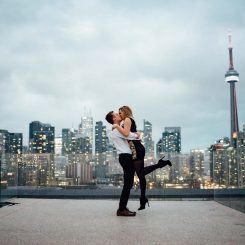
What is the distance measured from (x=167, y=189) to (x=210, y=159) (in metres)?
1.20

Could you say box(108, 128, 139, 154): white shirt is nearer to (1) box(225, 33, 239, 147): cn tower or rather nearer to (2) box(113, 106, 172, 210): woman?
(2) box(113, 106, 172, 210): woman

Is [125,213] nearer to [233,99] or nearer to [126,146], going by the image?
[126,146]

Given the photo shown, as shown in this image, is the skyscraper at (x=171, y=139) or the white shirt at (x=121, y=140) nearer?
the white shirt at (x=121, y=140)

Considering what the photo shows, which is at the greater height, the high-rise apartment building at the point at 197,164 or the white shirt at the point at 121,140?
the white shirt at the point at 121,140

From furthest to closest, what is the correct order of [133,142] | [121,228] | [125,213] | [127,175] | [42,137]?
1. [42,137]
2. [133,142]
3. [127,175]
4. [125,213]
5. [121,228]

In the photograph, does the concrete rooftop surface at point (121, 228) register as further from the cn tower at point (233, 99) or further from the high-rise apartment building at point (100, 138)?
the high-rise apartment building at point (100, 138)

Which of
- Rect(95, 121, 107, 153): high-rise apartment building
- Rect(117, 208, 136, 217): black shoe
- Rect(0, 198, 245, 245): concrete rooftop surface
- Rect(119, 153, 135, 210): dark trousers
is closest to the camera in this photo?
Rect(0, 198, 245, 245): concrete rooftop surface

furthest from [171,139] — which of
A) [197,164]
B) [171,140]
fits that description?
[197,164]

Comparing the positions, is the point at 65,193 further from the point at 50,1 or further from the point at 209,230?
the point at 50,1

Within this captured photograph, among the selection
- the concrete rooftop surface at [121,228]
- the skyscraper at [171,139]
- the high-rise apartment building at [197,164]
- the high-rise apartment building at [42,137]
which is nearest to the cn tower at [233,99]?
the skyscraper at [171,139]

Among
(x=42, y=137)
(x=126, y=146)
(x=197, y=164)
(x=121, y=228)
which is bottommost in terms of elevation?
(x=121, y=228)

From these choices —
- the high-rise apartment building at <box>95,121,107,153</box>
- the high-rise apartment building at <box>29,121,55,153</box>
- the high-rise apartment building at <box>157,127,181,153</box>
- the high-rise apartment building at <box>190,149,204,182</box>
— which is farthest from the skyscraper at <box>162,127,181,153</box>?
the high-rise apartment building at <box>190,149,204,182</box>

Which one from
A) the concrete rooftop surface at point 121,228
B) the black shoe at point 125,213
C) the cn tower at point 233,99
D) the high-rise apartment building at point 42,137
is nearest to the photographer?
the concrete rooftop surface at point 121,228

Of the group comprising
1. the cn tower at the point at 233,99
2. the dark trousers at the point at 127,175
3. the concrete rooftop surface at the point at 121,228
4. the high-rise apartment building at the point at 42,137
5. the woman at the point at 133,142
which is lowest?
the concrete rooftop surface at the point at 121,228
